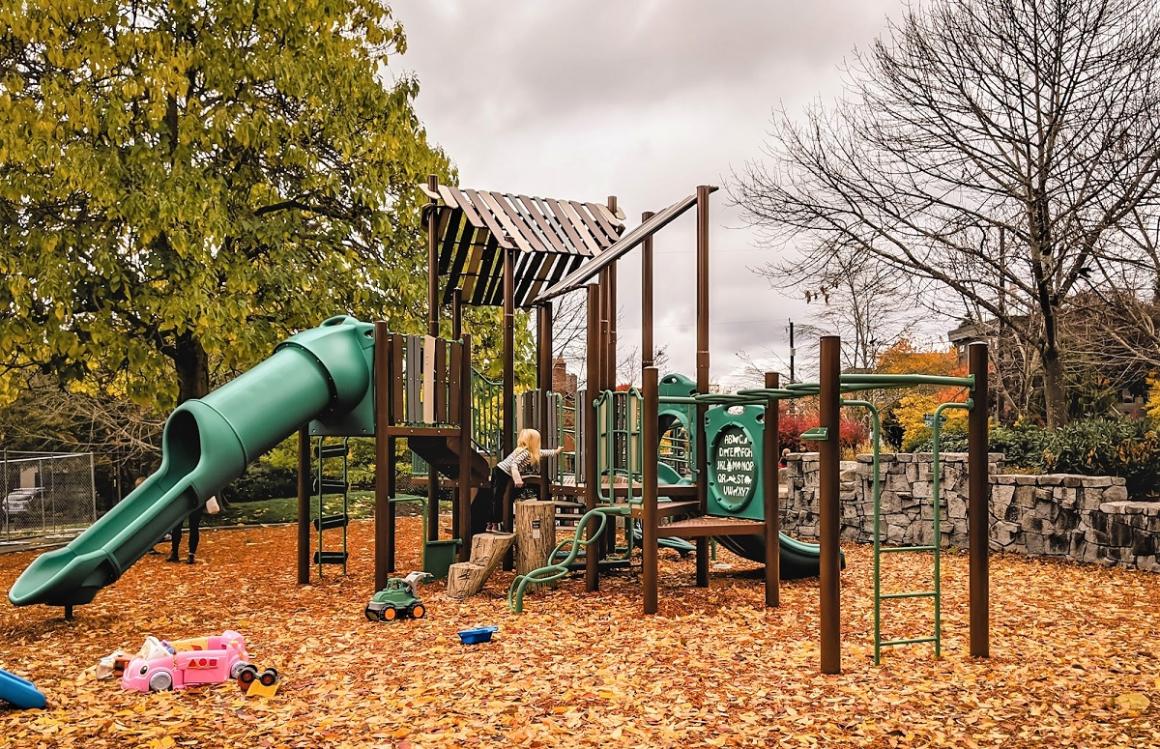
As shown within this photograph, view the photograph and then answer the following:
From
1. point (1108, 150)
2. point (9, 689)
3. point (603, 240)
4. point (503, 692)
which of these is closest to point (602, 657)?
point (503, 692)

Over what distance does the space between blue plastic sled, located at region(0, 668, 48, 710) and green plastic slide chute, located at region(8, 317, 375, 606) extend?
80.6 inches

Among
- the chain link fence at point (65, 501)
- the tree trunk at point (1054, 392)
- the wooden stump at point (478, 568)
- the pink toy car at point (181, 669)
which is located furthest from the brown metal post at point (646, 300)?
the chain link fence at point (65, 501)

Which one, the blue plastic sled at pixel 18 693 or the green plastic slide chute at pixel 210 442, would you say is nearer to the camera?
the blue plastic sled at pixel 18 693

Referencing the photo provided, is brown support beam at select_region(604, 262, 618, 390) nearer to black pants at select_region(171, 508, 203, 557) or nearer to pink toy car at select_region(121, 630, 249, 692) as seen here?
pink toy car at select_region(121, 630, 249, 692)

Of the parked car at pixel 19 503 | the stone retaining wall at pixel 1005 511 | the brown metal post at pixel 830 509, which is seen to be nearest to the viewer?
the brown metal post at pixel 830 509

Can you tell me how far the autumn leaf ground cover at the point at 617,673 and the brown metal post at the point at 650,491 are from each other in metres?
0.27

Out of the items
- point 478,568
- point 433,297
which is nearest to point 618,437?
point 478,568

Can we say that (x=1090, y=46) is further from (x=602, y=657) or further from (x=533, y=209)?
(x=602, y=657)

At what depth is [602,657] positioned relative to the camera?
6.50 metres

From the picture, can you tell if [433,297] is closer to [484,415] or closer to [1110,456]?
[484,415]

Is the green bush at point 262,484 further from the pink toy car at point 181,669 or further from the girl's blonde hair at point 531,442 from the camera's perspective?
the pink toy car at point 181,669

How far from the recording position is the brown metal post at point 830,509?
233 inches

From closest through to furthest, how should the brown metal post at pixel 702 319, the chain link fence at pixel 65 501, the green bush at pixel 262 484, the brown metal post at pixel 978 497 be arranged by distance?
the brown metal post at pixel 978 497
the brown metal post at pixel 702 319
the chain link fence at pixel 65 501
the green bush at pixel 262 484

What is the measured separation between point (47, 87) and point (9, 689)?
10636 mm
